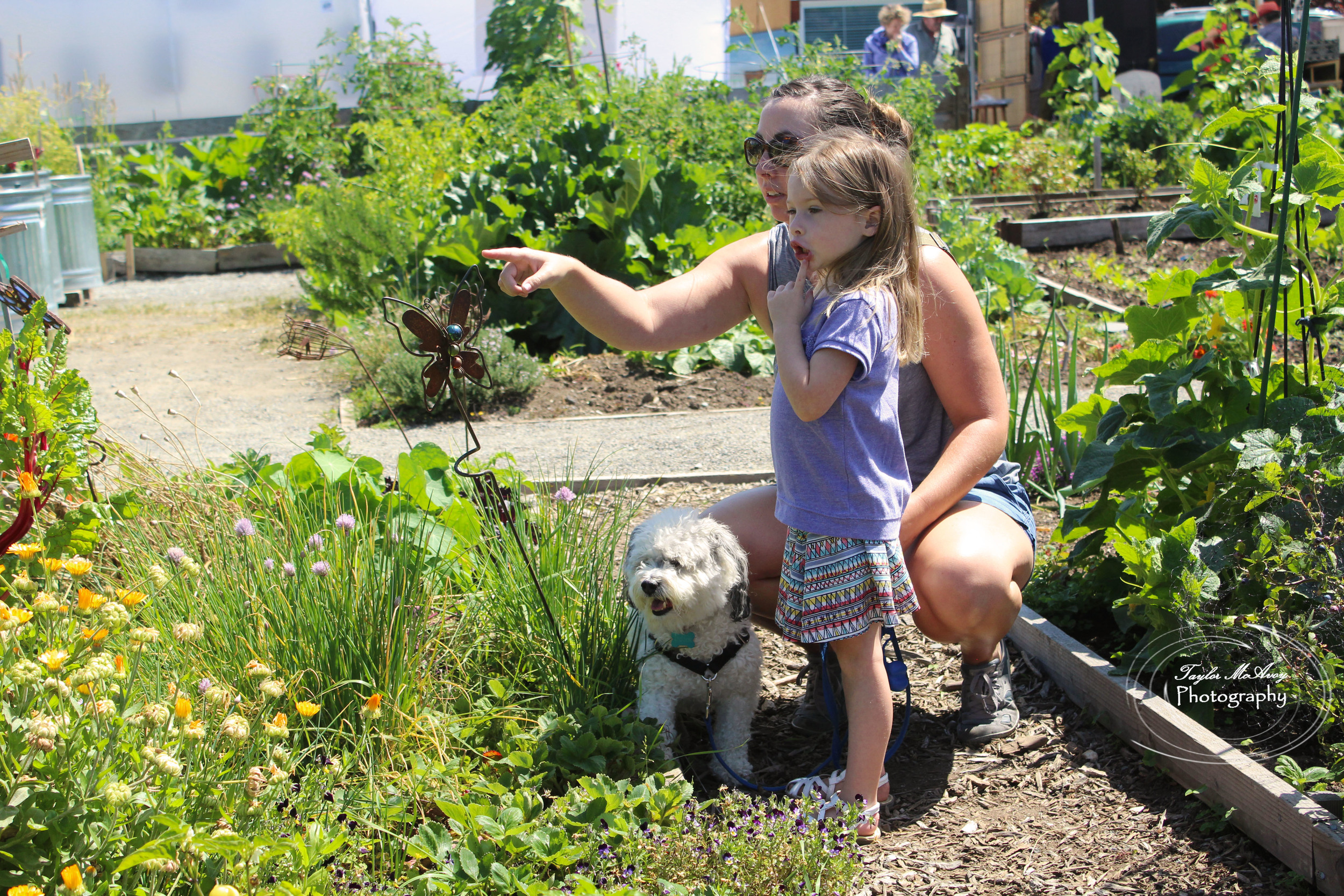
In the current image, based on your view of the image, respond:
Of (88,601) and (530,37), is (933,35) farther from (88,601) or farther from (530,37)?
(88,601)

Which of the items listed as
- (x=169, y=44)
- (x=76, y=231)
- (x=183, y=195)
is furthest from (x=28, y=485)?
(x=169, y=44)

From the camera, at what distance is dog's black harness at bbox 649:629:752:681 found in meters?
2.18

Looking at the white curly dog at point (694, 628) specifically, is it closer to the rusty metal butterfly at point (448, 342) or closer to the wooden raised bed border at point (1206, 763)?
the rusty metal butterfly at point (448, 342)

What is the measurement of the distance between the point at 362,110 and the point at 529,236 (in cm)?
766

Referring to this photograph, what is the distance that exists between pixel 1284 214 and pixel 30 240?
8.25 metres

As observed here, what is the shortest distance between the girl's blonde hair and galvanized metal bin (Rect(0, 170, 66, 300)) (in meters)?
7.19

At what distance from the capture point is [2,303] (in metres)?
2.48

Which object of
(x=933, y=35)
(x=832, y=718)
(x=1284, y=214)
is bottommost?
(x=832, y=718)

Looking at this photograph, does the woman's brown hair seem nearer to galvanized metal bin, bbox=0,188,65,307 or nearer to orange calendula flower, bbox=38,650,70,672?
orange calendula flower, bbox=38,650,70,672

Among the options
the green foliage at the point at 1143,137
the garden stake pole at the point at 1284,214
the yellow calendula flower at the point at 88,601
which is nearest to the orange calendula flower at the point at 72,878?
the yellow calendula flower at the point at 88,601

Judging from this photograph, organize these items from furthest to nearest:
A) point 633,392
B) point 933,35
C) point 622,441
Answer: point 933,35 → point 633,392 → point 622,441

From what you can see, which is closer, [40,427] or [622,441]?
[40,427]

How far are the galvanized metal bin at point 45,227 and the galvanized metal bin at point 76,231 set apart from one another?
0.06m

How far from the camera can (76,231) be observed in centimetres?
907
